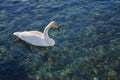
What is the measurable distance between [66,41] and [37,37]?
183 centimetres

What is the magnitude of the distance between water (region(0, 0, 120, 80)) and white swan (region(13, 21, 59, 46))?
14.2 inches

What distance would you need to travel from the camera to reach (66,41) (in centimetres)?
1831

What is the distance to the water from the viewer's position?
15.9 metres

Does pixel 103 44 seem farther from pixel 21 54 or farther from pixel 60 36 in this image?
pixel 21 54

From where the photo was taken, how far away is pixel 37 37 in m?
18.2

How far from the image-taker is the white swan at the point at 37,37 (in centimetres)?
1808

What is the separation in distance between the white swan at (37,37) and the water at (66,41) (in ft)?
1.18

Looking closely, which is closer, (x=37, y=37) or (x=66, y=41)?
(x=37, y=37)

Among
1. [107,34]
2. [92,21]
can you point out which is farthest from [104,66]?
[92,21]

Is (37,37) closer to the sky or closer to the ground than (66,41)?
closer to the sky

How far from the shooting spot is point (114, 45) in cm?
1783

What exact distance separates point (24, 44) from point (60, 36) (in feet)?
7.74

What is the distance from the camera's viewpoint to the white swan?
59.3 feet

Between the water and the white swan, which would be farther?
the white swan
